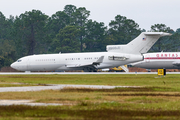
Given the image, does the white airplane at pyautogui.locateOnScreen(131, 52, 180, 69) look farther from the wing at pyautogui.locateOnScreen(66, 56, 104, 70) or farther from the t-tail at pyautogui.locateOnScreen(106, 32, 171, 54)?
the wing at pyautogui.locateOnScreen(66, 56, 104, 70)

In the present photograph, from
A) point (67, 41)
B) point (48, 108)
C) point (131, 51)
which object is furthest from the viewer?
point (67, 41)

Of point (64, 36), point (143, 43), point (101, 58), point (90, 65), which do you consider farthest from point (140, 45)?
point (64, 36)

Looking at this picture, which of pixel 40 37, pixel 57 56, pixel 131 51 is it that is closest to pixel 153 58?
pixel 131 51

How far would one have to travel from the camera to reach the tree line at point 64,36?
120375 mm

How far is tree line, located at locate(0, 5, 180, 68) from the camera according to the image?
120375 mm

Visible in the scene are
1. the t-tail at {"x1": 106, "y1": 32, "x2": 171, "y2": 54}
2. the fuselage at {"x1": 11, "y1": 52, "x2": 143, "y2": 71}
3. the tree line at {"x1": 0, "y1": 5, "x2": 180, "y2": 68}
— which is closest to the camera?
the fuselage at {"x1": 11, "y1": 52, "x2": 143, "y2": 71}

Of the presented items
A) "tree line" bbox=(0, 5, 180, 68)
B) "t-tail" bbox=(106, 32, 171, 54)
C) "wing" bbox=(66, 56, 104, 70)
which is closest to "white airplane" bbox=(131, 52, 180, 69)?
"t-tail" bbox=(106, 32, 171, 54)

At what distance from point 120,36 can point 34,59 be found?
2453 inches

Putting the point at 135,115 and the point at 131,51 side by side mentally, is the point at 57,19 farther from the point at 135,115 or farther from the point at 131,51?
the point at 135,115

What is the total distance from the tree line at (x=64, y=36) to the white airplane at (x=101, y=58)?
40986mm

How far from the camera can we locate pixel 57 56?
68875 millimetres

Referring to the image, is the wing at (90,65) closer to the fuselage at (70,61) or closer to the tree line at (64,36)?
the fuselage at (70,61)

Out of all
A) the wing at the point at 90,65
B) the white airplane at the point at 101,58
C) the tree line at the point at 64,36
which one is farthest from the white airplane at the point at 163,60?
the tree line at the point at 64,36

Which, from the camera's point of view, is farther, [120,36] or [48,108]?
[120,36]
